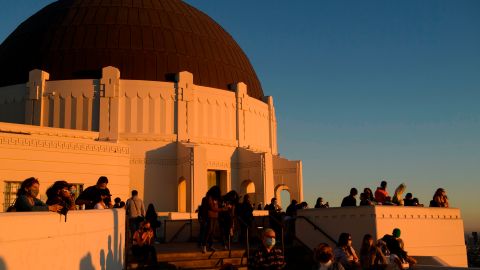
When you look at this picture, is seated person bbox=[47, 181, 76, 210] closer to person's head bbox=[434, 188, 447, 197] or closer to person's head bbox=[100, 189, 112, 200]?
person's head bbox=[100, 189, 112, 200]

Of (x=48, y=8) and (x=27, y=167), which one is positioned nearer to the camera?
(x=27, y=167)

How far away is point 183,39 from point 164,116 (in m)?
5.91

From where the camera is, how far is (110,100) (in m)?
32.2

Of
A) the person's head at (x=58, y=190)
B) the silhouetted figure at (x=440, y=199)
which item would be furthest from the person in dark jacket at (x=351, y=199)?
the person's head at (x=58, y=190)

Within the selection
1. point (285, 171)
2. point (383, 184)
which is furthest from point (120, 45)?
point (383, 184)

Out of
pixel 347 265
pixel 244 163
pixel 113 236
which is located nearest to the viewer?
pixel 347 265

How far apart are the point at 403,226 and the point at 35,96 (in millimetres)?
23431

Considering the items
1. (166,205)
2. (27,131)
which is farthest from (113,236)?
(166,205)

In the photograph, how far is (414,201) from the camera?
1969 cm

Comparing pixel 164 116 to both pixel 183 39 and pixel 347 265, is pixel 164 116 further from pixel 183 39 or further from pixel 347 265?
pixel 347 265

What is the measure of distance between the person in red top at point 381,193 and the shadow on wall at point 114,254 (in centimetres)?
925

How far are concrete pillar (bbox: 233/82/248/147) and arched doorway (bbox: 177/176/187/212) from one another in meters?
4.90

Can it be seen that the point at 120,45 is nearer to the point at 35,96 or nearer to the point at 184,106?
the point at 184,106

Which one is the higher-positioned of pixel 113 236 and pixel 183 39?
pixel 183 39
